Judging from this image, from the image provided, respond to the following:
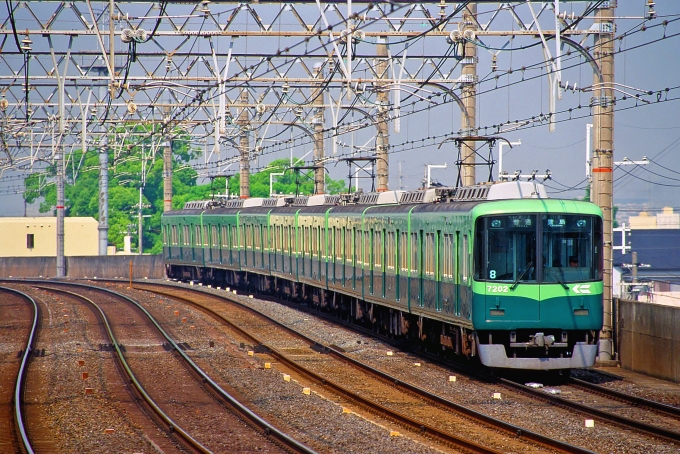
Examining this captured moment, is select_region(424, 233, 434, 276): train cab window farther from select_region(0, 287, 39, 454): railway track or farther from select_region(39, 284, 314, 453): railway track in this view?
select_region(0, 287, 39, 454): railway track

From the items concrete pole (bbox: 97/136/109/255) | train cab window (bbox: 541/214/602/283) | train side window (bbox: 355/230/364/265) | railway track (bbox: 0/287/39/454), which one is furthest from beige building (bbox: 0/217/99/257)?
train cab window (bbox: 541/214/602/283)

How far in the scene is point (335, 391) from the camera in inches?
597

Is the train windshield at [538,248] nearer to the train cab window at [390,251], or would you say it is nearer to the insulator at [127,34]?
the train cab window at [390,251]

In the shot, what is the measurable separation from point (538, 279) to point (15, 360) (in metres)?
9.64

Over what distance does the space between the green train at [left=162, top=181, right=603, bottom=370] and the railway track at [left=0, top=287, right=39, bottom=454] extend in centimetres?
647

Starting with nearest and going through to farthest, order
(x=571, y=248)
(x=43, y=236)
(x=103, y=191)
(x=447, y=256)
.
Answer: (x=571, y=248) < (x=447, y=256) < (x=103, y=191) < (x=43, y=236)

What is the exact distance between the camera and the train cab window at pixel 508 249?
602 inches

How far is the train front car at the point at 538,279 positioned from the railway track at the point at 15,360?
21.3 ft

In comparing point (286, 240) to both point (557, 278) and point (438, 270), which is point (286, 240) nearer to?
point (438, 270)

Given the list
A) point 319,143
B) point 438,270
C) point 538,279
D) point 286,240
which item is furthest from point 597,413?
point 319,143

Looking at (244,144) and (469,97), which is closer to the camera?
(469,97)

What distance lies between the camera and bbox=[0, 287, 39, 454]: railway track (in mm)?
12102

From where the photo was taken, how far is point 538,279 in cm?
1526

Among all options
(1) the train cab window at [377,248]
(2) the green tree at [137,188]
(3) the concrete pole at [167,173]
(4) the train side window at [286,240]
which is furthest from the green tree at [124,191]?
(1) the train cab window at [377,248]
